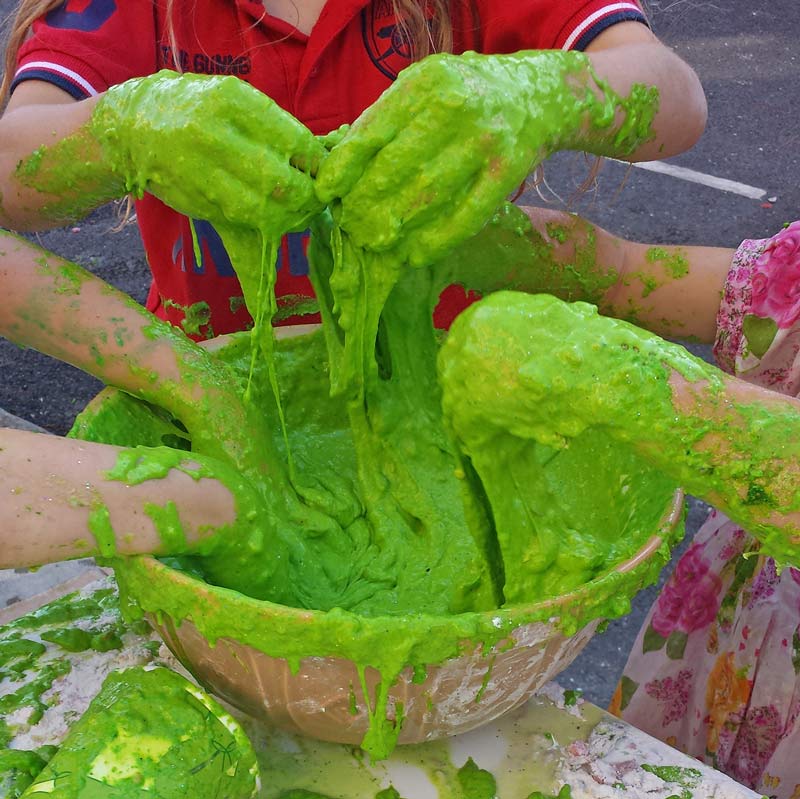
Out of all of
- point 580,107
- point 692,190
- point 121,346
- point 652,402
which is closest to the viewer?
point 652,402

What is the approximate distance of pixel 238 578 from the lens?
101cm

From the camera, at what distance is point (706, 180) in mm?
3957

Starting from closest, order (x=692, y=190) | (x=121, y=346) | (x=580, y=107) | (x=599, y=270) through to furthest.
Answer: (x=580, y=107), (x=121, y=346), (x=599, y=270), (x=692, y=190)

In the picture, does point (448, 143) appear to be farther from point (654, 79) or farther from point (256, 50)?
point (256, 50)

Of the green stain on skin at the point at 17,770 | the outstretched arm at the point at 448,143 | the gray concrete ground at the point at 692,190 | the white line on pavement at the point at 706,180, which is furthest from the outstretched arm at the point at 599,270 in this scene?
the white line on pavement at the point at 706,180

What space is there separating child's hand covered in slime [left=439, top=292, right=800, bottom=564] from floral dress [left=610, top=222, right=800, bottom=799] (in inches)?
14.4

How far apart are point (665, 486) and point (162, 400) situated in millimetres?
602

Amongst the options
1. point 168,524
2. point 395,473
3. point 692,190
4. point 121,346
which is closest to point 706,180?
point 692,190

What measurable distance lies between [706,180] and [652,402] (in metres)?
3.52

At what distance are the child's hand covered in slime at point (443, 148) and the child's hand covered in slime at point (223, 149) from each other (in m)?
0.04

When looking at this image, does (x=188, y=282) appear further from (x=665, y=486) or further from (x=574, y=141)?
(x=665, y=486)

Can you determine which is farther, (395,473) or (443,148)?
(395,473)

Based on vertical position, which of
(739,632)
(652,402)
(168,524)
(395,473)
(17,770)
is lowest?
(739,632)

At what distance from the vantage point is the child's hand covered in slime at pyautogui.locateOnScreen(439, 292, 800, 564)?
0.76 m
